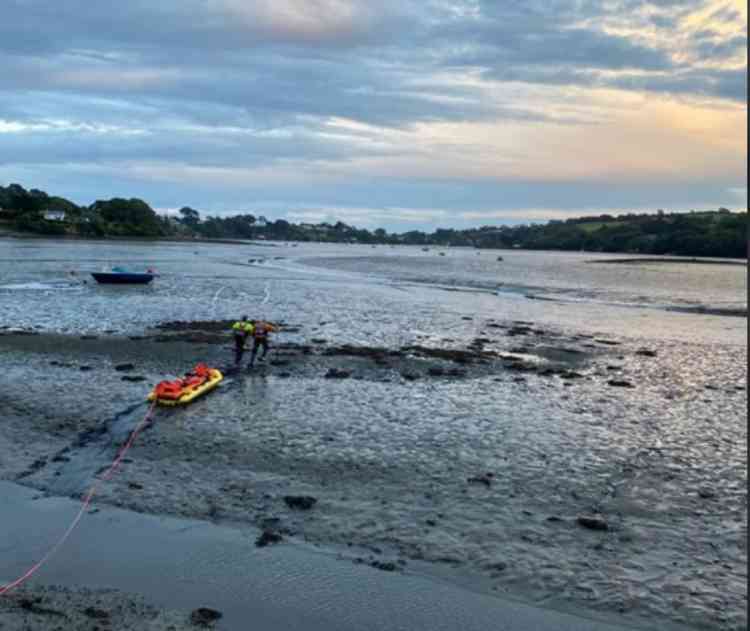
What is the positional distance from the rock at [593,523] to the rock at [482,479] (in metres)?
1.91

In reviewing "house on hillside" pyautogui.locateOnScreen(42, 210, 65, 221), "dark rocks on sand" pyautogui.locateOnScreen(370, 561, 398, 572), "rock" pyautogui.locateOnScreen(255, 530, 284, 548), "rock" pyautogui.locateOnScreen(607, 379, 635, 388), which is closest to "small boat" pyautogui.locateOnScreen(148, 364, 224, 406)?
"rock" pyautogui.locateOnScreen(255, 530, 284, 548)

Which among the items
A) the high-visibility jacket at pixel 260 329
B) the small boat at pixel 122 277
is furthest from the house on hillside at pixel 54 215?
the high-visibility jacket at pixel 260 329

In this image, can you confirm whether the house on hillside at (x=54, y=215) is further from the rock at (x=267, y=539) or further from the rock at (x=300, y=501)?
the rock at (x=267, y=539)

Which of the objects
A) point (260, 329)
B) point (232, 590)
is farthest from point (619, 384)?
point (232, 590)

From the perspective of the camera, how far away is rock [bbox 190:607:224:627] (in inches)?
299

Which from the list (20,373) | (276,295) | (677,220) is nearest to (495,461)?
(20,373)

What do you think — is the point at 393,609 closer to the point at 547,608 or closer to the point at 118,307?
the point at 547,608

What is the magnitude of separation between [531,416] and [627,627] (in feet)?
31.6

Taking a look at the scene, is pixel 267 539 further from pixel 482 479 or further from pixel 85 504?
pixel 482 479

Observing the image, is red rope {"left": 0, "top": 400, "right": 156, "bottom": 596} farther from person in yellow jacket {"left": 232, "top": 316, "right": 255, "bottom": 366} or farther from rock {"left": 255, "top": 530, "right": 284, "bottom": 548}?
person in yellow jacket {"left": 232, "top": 316, "right": 255, "bottom": 366}

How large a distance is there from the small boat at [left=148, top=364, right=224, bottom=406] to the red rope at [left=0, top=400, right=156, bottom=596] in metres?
0.29

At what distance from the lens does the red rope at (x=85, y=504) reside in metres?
8.34

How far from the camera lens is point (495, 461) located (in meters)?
13.8

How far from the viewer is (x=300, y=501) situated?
1130 centimetres
